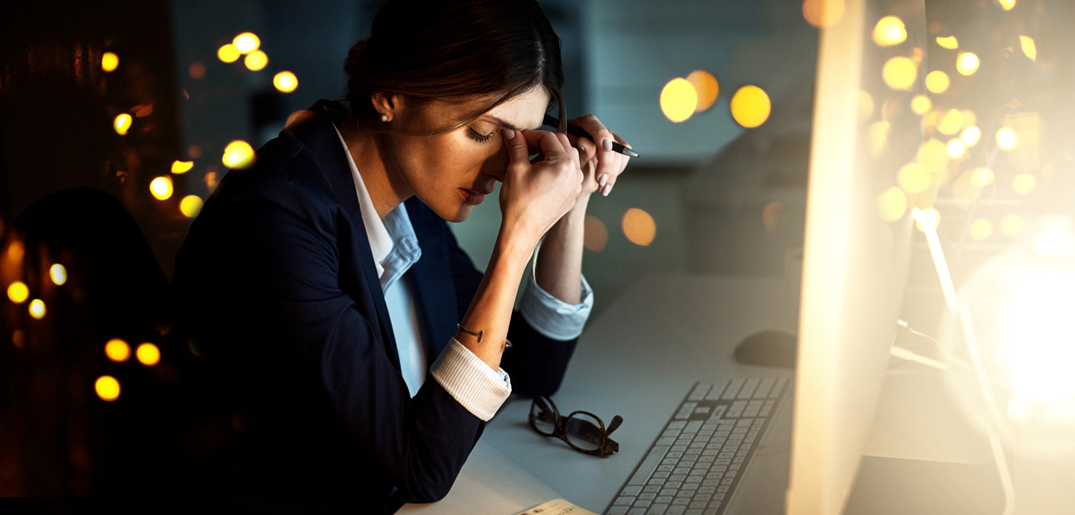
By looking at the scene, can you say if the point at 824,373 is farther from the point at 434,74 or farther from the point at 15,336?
the point at 15,336

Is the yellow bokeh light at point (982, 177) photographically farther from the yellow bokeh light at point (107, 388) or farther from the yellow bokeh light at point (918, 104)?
the yellow bokeh light at point (107, 388)

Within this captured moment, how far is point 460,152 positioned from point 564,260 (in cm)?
28

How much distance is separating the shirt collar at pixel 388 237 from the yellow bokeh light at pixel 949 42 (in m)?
0.72

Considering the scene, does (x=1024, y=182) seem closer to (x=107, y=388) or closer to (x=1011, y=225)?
(x=1011, y=225)

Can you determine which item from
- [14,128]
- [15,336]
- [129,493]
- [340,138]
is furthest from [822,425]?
[14,128]

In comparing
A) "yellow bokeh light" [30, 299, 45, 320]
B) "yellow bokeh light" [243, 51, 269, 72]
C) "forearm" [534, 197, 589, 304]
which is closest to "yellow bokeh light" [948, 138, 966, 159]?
"forearm" [534, 197, 589, 304]

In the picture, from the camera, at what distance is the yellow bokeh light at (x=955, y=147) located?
0.71 meters

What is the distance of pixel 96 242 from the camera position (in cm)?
76

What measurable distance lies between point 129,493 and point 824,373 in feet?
2.85

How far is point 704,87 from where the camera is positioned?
3.14m

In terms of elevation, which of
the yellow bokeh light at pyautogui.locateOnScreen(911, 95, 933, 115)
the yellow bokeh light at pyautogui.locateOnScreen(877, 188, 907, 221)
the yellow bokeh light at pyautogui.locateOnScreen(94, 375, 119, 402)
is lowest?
the yellow bokeh light at pyautogui.locateOnScreen(94, 375, 119, 402)

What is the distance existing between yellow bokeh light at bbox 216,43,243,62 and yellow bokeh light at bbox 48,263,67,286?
128 cm

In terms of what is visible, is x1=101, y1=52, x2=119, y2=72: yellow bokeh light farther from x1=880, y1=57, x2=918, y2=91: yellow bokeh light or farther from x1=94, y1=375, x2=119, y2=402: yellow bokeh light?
x1=880, y1=57, x2=918, y2=91: yellow bokeh light

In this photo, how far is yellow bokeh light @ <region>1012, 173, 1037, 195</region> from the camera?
701 millimetres
